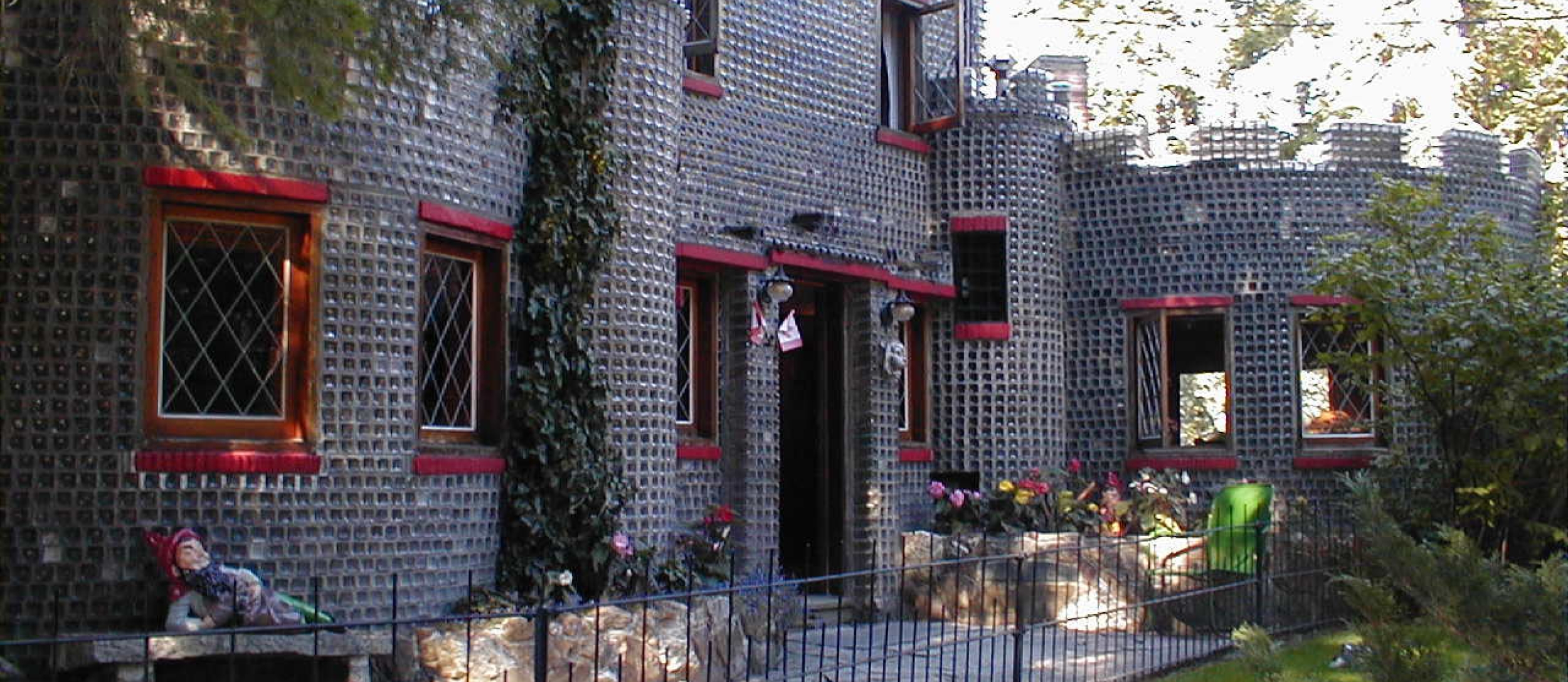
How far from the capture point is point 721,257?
13766 millimetres

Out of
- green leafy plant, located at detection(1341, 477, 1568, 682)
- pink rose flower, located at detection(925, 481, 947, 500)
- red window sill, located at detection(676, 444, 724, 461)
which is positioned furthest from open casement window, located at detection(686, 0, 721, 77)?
green leafy plant, located at detection(1341, 477, 1568, 682)

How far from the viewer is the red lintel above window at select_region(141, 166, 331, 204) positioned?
9.47 metres

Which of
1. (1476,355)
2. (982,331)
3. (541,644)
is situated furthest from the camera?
(982,331)

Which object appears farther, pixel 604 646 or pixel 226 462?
pixel 604 646

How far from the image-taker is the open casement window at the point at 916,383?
16.2 metres

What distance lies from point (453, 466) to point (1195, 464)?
8258 millimetres

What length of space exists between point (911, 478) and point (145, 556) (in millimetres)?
7863

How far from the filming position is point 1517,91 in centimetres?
2419

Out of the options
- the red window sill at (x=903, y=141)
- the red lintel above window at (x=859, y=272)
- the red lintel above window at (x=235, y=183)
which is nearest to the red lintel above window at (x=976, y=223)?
the red lintel above window at (x=859, y=272)

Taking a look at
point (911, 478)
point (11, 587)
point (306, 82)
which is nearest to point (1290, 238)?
point (911, 478)

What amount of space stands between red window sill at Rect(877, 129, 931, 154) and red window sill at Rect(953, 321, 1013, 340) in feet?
5.31

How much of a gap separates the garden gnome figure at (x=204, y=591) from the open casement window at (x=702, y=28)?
6.12 meters

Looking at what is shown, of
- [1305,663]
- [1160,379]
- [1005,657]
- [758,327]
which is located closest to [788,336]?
[758,327]

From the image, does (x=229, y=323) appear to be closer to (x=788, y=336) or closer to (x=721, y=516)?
(x=721, y=516)
